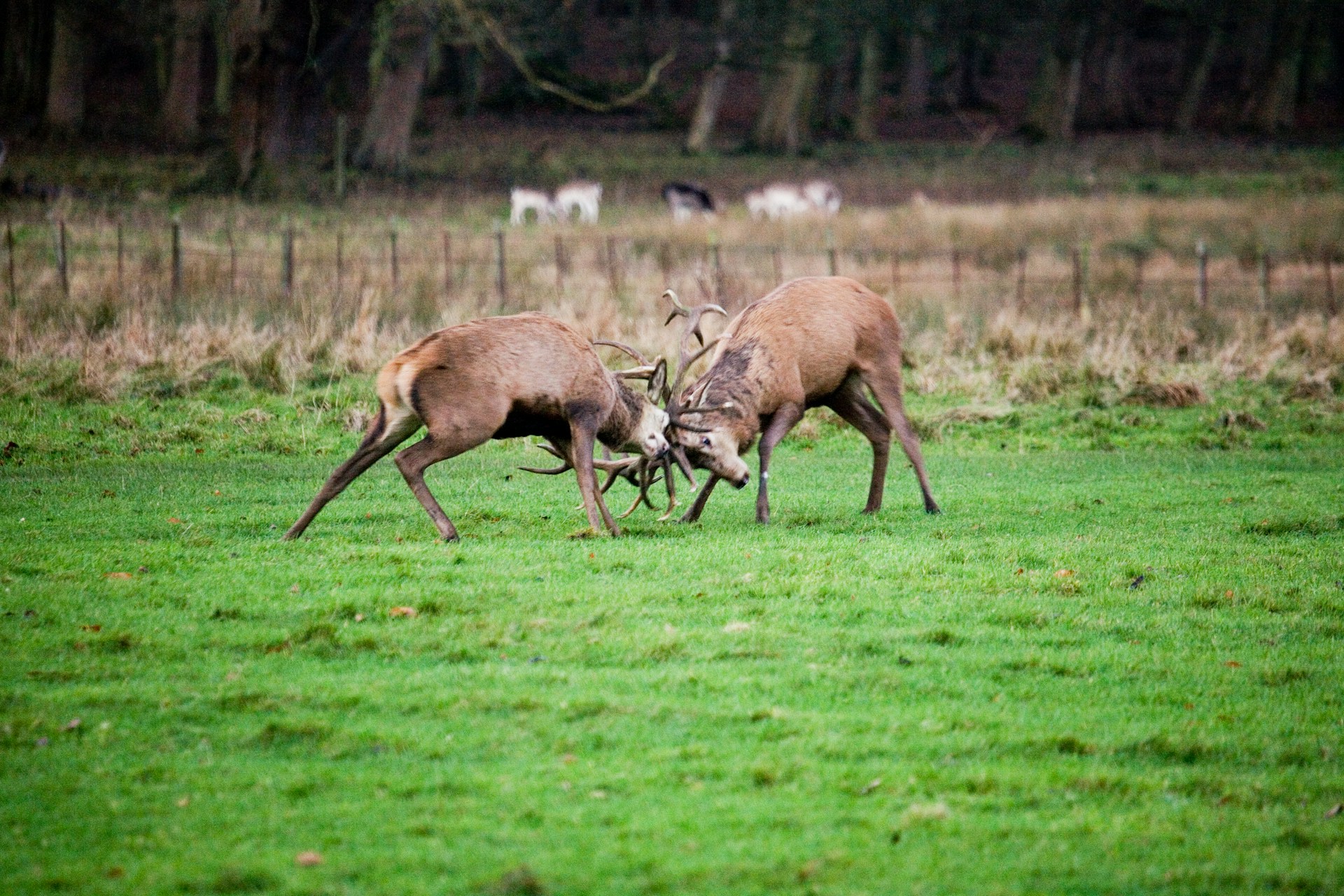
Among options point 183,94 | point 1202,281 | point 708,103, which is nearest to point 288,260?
point 1202,281

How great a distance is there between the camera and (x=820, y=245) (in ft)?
98.0

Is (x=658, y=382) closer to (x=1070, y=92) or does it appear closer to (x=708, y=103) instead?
(x=708, y=103)

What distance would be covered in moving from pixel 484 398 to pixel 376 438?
0.75m

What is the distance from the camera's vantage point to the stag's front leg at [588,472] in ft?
34.8

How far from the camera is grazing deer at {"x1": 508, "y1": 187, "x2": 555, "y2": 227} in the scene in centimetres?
3662

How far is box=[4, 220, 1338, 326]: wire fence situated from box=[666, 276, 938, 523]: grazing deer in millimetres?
8199

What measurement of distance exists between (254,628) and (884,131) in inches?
2197

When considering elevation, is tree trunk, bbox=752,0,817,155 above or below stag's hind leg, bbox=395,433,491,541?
above

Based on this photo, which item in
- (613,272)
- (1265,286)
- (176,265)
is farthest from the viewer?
(1265,286)

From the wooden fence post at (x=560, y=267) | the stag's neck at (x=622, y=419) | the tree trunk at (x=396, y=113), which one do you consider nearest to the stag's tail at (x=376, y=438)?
the stag's neck at (x=622, y=419)

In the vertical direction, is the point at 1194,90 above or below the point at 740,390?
above

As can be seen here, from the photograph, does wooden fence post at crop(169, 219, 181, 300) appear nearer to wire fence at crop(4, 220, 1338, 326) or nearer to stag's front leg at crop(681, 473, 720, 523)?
wire fence at crop(4, 220, 1338, 326)

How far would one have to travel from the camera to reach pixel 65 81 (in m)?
42.6

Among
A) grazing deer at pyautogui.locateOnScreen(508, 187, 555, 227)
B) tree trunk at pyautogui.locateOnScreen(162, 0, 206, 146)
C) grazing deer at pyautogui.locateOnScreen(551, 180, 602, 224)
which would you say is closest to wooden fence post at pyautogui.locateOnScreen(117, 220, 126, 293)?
grazing deer at pyautogui.locateOnScreen(508, 187, 555, 227)
